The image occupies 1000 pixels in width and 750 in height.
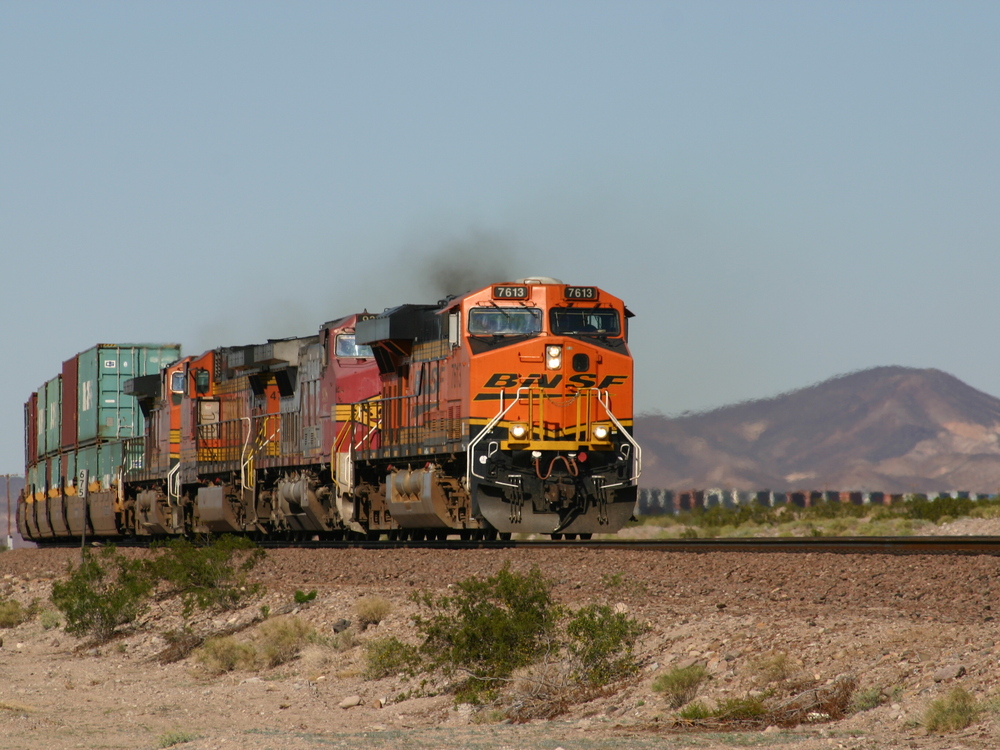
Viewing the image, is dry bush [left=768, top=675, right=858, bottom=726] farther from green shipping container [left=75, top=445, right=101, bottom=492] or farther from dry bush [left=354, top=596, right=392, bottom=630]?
green shipping container [left=75, top=445, right=101, bottom=492]

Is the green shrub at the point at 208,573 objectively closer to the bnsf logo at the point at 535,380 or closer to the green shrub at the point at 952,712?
the bnsf logo at the point at 535,380

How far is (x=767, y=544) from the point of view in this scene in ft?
57.9

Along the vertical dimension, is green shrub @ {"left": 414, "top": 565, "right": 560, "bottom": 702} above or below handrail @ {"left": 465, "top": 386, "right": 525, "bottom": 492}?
below

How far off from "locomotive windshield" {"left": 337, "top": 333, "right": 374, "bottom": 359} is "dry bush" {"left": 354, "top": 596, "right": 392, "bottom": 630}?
1026 centimetres

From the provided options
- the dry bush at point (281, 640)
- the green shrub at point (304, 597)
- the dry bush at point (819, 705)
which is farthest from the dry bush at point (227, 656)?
the dry bush at point (819, 705)

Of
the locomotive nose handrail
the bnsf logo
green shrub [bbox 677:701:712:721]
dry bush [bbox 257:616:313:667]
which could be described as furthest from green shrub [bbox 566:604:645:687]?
the bnsf logo

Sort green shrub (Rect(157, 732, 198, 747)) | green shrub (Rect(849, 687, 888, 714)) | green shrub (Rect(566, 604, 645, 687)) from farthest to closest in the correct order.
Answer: green shrub (Rect(566, 604, 645, 687))
green shrub (Rect(157, 732, 198, 747))
green shrub (Rect(849, 687, 888, 714))

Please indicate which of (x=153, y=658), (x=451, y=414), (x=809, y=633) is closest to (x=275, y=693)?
(x=153, y=658)

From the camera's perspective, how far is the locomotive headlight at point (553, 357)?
20.4m

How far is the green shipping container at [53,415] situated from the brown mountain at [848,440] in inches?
3649

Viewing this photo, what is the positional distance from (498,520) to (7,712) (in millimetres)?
8326

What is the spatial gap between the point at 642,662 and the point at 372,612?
14.8ft

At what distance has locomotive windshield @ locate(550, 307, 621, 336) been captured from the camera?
20750 mm

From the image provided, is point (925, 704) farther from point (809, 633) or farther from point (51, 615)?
point (51, 615)
